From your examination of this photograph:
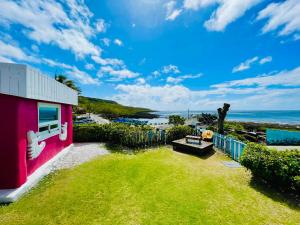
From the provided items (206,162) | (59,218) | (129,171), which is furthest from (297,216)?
(59,218)

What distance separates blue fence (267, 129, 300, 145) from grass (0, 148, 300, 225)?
1174 cm

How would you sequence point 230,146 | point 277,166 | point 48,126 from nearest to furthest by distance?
point 277,166 → point 48,126 → point 230,146

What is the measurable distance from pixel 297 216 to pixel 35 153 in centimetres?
805

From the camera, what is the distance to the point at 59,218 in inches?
153

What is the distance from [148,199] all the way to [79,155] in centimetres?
574

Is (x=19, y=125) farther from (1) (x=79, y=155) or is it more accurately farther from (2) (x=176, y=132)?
(2) (x=176, y=132)

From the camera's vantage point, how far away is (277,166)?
17.3 ft

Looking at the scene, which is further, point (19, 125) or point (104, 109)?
point (104, 109)

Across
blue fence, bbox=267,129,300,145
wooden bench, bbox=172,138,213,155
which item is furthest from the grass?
blue fence, bbox=267,129,300,145

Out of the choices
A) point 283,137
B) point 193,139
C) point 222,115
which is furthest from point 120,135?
point 283,137

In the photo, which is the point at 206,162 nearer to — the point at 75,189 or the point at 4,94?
the point at 75,189

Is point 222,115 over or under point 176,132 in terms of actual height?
over

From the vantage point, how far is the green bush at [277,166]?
5066 millimetres

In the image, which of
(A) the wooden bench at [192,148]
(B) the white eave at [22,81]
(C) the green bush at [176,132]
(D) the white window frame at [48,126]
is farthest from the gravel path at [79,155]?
(C) the green bush at [176,132]
